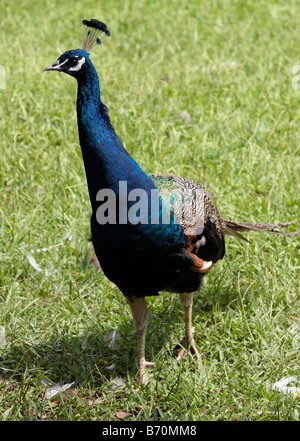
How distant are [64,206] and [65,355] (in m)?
1.39

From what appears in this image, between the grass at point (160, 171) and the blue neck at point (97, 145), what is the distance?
42.2 inches

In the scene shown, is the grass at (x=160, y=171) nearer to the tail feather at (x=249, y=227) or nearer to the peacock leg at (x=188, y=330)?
the peacock leg at (x=188, y=330)

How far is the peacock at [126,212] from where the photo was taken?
2.98m

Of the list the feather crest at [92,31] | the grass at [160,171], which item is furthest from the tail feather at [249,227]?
the feather crest at [92,31]

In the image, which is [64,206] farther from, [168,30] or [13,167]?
[168,30]

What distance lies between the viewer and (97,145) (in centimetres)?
296

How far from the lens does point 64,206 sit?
4.65 m

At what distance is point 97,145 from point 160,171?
198cm

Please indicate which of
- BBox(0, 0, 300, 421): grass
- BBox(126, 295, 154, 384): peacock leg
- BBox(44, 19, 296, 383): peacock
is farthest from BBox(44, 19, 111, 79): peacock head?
BBox(0, 0, 300, 421): grass

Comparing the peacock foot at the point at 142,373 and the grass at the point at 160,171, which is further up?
the grass at the point at 160,171

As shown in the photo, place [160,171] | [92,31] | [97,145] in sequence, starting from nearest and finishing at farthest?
[97,145]
[92,31]
[160,171]

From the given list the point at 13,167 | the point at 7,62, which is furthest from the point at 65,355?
the point at 7,62

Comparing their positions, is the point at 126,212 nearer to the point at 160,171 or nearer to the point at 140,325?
the point at 140,325

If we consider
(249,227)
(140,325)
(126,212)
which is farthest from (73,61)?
(249,227)
